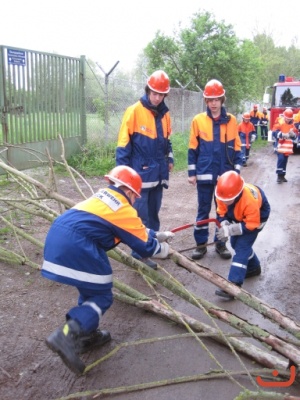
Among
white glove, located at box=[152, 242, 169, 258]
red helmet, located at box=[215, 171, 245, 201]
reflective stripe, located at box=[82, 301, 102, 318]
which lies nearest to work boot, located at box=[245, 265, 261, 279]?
red helmet, located at box=[215, 171, 245, 201]

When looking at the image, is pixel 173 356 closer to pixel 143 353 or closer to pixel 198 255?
pixel 143 353

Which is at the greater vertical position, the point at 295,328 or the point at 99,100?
the point at 99,100

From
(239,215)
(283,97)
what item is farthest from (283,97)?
(239,215)

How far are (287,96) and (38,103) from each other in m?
10.2

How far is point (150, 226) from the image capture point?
4.80 m

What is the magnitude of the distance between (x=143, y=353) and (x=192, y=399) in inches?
23.7

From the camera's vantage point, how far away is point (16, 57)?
8.24 meters

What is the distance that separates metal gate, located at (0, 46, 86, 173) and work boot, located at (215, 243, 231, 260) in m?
3.92

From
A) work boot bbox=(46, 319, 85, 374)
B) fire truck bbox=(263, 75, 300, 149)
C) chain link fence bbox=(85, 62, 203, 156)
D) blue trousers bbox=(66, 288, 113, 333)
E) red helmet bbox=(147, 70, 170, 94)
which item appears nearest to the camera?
work boot bbox=(46, 319, 85, 374)

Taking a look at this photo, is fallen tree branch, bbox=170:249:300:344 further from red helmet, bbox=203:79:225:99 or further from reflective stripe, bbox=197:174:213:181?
red helmet, bbox=203:79:225:99

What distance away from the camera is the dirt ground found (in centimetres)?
272

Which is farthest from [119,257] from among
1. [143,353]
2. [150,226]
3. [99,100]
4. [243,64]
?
[243,64]

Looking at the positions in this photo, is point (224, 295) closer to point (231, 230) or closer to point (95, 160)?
point (231, 230)

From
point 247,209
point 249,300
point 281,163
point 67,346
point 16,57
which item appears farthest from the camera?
point 281,163
